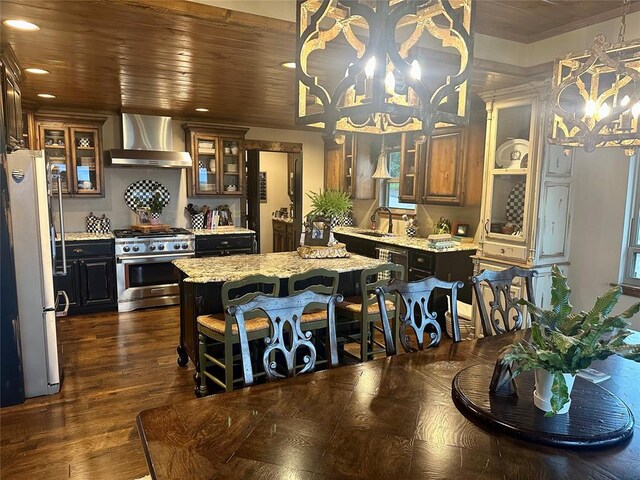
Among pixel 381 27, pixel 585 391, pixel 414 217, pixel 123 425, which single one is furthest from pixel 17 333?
pixel 414 217

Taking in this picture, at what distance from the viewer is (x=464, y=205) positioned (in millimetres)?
4773

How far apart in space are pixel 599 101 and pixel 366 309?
70.0 inches

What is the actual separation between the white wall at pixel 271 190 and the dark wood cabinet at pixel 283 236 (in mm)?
199

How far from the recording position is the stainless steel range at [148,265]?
531 centimetres

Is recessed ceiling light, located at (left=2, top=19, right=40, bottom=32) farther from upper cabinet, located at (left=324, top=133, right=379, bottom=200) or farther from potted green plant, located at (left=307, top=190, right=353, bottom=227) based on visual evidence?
upper cabinet, located at (left=324, top=133, right=379, bottom=200)

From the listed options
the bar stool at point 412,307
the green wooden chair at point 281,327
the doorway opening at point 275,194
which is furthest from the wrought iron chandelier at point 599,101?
the doorway opening at point 275,194

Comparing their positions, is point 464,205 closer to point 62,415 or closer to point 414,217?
point 414,217

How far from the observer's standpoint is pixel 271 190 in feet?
29.5

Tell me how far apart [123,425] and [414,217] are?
13.8ft

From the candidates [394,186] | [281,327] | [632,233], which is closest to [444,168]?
[394,186]

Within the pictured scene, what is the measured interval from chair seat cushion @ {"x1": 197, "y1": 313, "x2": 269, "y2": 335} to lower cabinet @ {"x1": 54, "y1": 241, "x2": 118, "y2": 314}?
106 inches

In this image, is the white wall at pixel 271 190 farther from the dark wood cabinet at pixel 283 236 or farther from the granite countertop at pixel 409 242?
the granite countertop at pixel 409 242

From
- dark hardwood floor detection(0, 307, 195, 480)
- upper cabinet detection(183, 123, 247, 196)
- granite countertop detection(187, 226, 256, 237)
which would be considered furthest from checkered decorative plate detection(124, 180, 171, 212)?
dark hardwood floor detection(0, 307, 195, 480)

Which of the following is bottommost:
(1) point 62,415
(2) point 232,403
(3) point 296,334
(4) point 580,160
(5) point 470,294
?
(1) point 62,415
